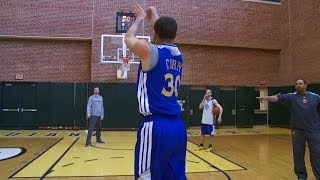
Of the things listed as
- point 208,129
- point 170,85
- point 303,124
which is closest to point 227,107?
point 208,129

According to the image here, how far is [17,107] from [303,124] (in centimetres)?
1614

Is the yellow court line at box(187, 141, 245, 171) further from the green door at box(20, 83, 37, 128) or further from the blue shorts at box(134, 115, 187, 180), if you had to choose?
the green door at box(20, 83, 37, 128)

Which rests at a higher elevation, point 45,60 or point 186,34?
point 186,34

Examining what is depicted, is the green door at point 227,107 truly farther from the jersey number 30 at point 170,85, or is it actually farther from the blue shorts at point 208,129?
the jersey number 30 at point 170,85

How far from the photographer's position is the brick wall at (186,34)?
1903cm

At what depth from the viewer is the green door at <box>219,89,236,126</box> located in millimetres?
21078

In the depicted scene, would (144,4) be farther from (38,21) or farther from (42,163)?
(42,163)

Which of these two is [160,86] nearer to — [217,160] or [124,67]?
[217,160]

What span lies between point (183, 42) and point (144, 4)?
305cm

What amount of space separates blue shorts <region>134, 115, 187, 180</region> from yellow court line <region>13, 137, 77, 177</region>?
5.56m

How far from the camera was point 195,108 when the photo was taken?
20469 mm

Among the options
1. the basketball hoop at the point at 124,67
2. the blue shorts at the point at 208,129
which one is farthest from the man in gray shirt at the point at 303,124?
the basketball hoop at the point at 124,67

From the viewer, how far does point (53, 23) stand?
1908cm

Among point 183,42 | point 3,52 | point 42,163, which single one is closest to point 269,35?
point 183,42
